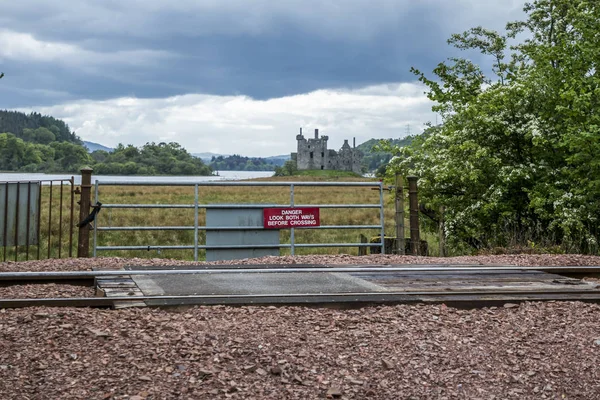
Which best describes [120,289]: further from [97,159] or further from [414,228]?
[97,159]

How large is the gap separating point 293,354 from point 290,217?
920cm

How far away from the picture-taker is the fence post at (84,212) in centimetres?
1364

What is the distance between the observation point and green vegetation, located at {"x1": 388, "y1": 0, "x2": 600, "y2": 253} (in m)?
16.2

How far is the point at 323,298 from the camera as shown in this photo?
785 cm

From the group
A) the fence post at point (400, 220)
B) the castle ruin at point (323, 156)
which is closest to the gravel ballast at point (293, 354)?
the fence post at point (400, 220)

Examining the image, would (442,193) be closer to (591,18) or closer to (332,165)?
(591,18)

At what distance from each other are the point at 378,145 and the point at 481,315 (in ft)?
51.8

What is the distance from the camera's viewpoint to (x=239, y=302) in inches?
298

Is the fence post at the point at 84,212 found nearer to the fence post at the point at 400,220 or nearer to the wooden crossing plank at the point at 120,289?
the wooden crossing plank at the point at 120,289

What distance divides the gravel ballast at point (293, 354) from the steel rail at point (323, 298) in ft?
0.94

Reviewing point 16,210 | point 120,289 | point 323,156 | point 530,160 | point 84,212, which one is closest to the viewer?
point 120,289

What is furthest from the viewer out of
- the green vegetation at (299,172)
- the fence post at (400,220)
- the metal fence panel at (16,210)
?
the green vegetation at (299,172)

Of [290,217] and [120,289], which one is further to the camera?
[290,217]

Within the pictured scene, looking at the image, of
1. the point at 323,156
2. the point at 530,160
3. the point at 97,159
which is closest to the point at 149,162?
the point at 97,159
